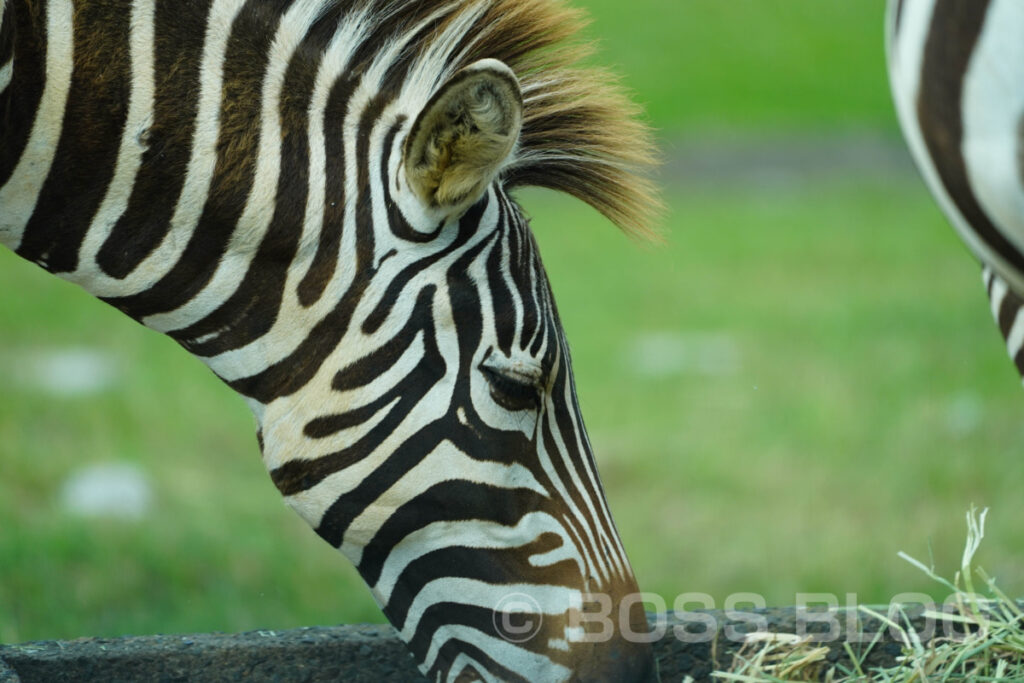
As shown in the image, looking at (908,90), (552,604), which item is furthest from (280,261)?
(908,90)

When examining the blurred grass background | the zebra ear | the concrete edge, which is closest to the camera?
the zebra ear

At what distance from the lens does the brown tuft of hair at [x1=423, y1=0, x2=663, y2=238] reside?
2398 mm

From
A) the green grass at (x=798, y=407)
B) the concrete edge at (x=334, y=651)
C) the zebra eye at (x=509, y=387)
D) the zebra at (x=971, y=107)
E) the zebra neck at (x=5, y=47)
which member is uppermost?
the zebra neck at (x=5, y=47)

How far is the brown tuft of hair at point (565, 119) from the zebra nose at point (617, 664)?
0.91 meters

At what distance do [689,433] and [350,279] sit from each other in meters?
4.88

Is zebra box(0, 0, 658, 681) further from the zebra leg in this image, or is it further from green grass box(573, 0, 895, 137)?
green grass box(573, 0, 895, 137)

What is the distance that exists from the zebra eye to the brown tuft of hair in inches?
19.3

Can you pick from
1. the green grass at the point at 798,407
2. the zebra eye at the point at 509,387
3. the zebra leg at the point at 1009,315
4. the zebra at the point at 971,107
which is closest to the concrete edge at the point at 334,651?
the zebra leg at the point at 1009,315

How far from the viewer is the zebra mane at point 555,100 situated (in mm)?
2330

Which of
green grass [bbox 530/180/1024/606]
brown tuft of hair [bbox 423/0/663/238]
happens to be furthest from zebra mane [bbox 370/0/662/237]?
green grass [bbox 530/180/1024/606]

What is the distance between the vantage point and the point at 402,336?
212 cm

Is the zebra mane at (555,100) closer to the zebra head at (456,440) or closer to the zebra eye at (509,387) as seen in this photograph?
the zebra head at (456,440)

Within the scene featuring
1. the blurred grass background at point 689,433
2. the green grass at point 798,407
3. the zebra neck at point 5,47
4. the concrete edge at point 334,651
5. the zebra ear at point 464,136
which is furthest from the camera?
the green grass at point 798,407

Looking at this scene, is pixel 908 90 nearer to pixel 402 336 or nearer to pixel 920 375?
pixel 402 336
